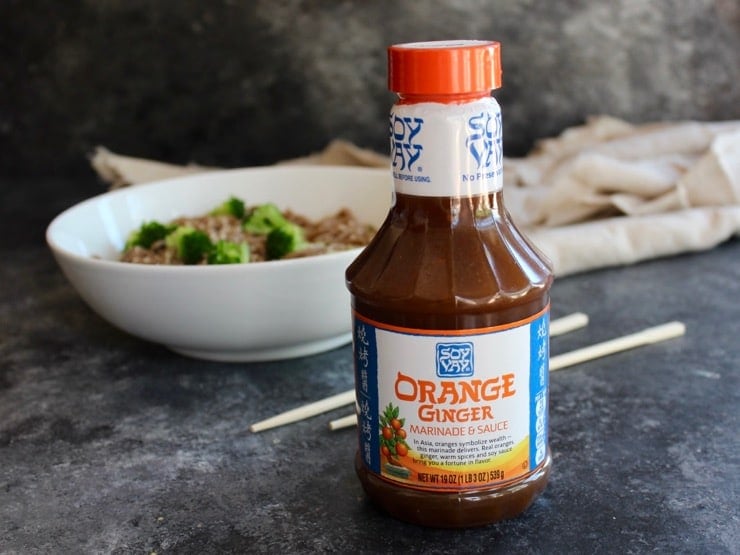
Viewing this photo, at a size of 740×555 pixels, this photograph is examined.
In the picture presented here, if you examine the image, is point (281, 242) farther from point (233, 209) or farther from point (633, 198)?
point (633, 198)

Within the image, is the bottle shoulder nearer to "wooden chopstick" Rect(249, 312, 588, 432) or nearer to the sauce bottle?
the sauce bottle

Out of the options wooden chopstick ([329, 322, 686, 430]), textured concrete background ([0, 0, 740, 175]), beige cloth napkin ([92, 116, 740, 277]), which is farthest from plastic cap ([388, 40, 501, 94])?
textured concrete background ([0, 0, 740, 175])

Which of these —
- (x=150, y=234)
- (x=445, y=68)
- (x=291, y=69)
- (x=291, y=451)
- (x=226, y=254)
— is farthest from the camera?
(x=291, y=69)

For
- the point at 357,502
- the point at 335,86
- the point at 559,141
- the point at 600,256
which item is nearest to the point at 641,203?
the point at 600,256

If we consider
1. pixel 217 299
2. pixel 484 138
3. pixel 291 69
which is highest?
pixel 484 138

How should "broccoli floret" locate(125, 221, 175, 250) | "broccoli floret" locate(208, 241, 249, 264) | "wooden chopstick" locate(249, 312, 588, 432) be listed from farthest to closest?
"broccoli floret" locate(125, 221, 175, 250) → "broccoli floret" locate(208, 241, 249, 264) → "wooden chopstick" locate(249, 312, 588, 432)

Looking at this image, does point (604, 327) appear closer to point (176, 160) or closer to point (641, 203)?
point (641, 203)

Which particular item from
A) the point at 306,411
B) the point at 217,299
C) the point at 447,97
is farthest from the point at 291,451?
the point at 447,97
